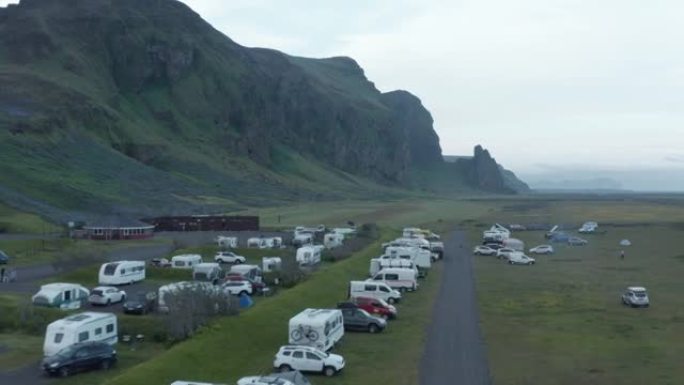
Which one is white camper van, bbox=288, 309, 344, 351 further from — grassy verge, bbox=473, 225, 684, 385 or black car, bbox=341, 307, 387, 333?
grassy verge, bbox=473, 225, 684, 385

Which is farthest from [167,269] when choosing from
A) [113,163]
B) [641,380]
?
[113,163]

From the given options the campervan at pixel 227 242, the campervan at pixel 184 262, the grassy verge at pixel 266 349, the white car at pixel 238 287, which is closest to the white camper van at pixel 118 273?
the campervan at pixel 184 262

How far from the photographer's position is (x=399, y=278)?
48156mm

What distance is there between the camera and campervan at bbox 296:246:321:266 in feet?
186

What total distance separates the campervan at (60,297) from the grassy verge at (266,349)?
10.2 metres

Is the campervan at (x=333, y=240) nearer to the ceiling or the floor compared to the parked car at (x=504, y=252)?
nearer to the ceiling

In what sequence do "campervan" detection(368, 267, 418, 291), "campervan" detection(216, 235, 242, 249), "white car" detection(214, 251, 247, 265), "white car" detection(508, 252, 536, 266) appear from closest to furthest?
1. "campervan" detection(368, 267, 418, 291)
2. "white car" detection(214, 251, 247, 265)
3. "white car" detection(508, 252, 536, 266)
4. "campervan" detection(216, 235, 242, 249)

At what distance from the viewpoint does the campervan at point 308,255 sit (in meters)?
56.7

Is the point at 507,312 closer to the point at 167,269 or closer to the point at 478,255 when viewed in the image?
the point at 167,269

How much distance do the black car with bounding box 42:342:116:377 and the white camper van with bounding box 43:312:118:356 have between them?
23.9 inches

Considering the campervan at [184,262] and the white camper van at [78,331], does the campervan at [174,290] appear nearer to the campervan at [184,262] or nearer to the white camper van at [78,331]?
the white camper van at [78,331]

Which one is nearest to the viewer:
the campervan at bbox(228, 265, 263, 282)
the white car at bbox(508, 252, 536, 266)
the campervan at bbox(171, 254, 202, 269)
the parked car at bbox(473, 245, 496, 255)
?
the campervan at bbox(228, 265, 263, 282)

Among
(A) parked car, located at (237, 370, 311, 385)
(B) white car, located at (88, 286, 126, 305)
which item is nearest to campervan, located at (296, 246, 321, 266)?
(B) white car, located at (88, 286, 126, 305)

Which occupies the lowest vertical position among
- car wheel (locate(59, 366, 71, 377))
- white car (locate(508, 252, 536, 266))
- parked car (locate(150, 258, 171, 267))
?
car wheel (locate(59, 366, 71, 377))
